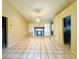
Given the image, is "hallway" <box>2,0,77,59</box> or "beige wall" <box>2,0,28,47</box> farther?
"beige wall" <box>2,0,28,47</box>

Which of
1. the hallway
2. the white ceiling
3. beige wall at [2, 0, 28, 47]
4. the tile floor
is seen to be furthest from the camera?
the white ceiling

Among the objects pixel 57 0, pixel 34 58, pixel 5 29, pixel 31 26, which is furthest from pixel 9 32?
pixel 31 26

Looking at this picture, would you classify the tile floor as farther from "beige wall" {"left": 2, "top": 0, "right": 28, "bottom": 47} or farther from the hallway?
"beige wall" {"left": 2, "top": 0, "right": 28, "bottom": 47}

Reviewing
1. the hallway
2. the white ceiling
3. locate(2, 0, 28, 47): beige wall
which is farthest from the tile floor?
the white ceiling

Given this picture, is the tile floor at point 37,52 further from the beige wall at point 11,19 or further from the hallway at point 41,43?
the beige wall at point 11,19

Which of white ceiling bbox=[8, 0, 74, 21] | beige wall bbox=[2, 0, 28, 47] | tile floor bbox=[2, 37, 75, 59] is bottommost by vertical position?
tile floor bbox=[2, 37, 75, 59]

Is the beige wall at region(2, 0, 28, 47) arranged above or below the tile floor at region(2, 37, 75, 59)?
above

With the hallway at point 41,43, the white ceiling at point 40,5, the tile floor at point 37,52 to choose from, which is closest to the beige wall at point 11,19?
the hallway at point 41,43

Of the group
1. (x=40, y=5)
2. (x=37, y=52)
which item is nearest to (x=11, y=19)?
(x=40, y=5)

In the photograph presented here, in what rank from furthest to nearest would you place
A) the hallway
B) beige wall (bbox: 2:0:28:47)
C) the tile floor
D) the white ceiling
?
the white ceiling → beige wall (bbox: 2:0:28:47) → the hallway → the tile floor

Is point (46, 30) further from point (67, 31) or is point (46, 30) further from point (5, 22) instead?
point (5, 22)

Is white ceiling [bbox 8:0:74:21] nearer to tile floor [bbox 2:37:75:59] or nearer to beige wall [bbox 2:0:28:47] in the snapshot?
beige wall [bbox 2:0:28:47]

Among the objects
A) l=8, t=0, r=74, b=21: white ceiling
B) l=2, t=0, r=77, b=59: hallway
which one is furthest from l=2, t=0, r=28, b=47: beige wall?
l=8, t=0, r=74, b=21: white ceiling

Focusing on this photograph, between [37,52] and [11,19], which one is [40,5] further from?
[37,52]
